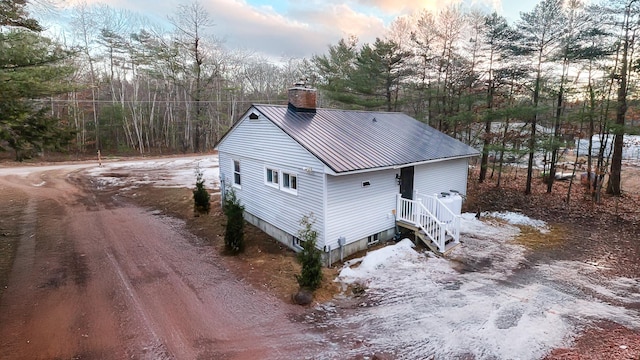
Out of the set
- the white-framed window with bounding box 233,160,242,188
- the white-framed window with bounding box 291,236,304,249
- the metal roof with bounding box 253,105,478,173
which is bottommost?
the white-framed window with bounding box 291,236,304,249

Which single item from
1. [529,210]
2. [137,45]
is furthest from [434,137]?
[137,45]

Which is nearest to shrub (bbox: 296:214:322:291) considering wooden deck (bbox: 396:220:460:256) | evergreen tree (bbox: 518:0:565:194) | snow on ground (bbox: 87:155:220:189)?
wooden deck (bbox: 396:220:460:256)

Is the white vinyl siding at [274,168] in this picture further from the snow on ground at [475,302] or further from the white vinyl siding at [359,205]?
the snow on ground at [475,302]

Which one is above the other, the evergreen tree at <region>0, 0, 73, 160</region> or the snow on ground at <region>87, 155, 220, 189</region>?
the evergreen tree at <region>0, 0, 73, 160</region>

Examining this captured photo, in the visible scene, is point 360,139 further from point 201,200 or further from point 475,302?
point 201,200

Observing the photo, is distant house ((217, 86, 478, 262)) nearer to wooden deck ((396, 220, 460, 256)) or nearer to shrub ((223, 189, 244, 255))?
wooden deck ((396, 220, 460, 256))

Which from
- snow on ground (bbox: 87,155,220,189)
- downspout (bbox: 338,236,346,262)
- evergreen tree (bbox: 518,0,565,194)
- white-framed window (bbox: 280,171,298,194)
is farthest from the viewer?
snow on ground (bbox: 87,155,220,189)

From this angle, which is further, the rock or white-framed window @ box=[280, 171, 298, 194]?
white-framed window @ box=[280, 171, 298, 194]
